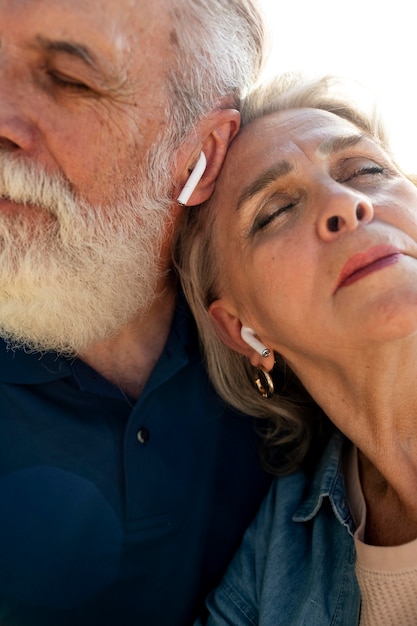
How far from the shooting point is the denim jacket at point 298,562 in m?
2.13

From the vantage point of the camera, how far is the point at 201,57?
7.13 ft

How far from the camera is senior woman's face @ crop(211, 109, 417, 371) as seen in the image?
1868mm

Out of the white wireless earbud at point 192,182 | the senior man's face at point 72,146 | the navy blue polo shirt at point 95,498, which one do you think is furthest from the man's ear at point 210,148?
the navy blue polo shirt at point 95,498

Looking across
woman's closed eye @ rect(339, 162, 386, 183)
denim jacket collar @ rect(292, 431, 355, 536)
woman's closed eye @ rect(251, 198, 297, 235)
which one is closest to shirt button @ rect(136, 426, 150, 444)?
denim jacket collar @ rect(292, 431, 355, 536)

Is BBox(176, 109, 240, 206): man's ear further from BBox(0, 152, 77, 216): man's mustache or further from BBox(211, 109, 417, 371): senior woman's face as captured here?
BBox(0, 152, 77, 216): man's mustache

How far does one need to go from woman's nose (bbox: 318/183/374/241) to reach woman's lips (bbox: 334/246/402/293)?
0.08 metres

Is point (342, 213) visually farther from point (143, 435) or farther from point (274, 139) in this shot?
point (143, 435)

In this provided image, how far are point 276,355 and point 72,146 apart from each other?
3.12 ft

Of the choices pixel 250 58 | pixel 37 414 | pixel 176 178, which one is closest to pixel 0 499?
pixel 37 414

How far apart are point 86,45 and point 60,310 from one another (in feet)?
2.40

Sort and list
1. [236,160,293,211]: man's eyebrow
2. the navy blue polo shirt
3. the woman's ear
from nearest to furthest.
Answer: [236,160,293,211]: man's eyebrow → the navy blue polo shirt → the woman's ear

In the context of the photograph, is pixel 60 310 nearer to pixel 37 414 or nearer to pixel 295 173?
pixel 37 414

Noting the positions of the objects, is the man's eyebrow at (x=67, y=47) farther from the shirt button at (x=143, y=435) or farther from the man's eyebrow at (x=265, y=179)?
the shirt button at (x=143, y=435)

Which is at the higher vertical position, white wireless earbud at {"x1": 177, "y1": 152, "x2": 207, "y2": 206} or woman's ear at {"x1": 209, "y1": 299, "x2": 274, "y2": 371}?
white wireless earbud at {"x1": 177, "y1": 152, "x2": 207, "y2": 206}
